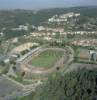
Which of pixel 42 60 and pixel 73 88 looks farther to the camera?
pixel 42 60

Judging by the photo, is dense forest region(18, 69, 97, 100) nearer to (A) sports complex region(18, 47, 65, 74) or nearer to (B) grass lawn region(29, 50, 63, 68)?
(A) sports complex region(18, 47, 65, 74)

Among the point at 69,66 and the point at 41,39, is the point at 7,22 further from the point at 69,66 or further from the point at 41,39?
the point at 69,66

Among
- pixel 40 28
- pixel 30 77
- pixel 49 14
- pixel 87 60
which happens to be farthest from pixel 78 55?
pixel 49 14

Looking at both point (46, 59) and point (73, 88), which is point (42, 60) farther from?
point (73, 88)

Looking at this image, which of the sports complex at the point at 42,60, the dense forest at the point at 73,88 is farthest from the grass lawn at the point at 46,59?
the dense forest at the point at 73,88

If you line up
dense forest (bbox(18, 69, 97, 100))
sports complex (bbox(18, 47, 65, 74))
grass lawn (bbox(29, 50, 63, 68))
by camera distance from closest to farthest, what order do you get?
1. dense forest (bbox(18, 69, 97, 100))
2. sports complex (bbox(18, 47, 65, 74))
3. grass lawn (bbox(29, 50, 63, 68))

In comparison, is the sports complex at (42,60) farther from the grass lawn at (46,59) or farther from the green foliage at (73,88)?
the green foliage at (73,88)

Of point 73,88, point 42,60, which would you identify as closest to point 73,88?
point 73,88

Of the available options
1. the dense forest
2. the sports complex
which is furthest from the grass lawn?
the dense forest

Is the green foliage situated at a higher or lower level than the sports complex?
higher
